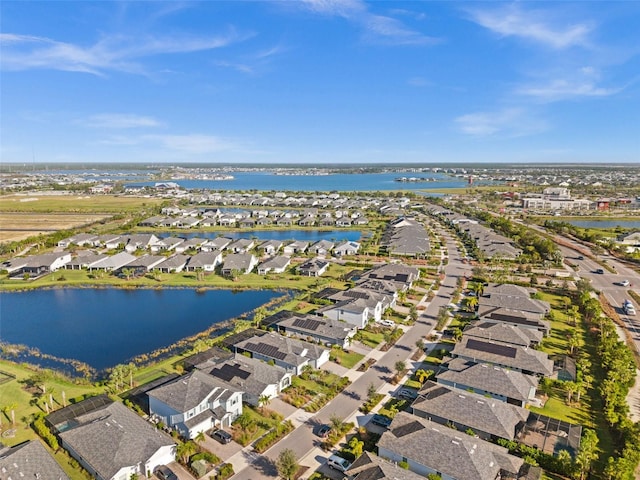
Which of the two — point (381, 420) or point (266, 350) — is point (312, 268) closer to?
point (266, 350)

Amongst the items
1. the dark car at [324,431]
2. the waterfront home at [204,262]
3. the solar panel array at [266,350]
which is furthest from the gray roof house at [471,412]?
the waterfront home at [204,262]

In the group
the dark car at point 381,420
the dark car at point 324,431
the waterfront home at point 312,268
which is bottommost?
the dark car at point 324,431

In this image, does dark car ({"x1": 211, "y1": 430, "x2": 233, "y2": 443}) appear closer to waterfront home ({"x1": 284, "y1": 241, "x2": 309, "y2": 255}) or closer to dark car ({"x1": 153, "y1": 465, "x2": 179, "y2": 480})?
dark car ({"x1": 153, "y1": 465, "x2": 179, "y2": 480})

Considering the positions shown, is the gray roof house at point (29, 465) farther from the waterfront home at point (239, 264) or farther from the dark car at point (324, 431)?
the waterfront home at point (239, 264)

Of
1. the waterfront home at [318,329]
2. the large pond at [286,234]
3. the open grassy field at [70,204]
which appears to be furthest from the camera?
the open grassy field at [70,204]

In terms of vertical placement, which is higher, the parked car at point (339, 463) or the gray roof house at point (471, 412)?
the gray roof house at point (471, 412)

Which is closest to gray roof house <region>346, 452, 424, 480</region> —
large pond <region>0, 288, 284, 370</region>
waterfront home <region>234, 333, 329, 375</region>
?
waterfront home <region>234, 333, 329, 375</region>

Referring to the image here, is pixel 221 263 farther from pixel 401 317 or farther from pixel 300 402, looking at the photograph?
pixel 300 402
